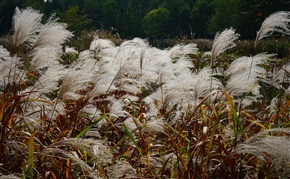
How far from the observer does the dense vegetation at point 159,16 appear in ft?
120

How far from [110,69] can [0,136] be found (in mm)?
1380

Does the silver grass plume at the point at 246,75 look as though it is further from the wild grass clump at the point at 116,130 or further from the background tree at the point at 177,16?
the background tree at the point at 177,16

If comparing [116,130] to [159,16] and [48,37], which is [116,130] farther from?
[159,16]

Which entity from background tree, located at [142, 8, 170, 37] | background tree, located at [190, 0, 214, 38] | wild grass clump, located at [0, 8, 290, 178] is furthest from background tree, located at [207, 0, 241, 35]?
wild grass clump, located at [0, 8, 290, 178]

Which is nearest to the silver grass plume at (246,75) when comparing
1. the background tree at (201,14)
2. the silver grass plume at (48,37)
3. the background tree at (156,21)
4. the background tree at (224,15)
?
the silver grass plume at (48,37)

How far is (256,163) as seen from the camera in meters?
2.37

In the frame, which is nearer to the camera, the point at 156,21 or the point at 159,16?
the point at 159,16

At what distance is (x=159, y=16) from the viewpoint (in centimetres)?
5712

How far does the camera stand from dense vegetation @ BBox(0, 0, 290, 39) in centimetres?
3647

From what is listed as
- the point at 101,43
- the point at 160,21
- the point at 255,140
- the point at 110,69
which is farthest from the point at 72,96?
the point at 160,21

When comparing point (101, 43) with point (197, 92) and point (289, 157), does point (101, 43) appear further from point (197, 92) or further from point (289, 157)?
point (289, 157)

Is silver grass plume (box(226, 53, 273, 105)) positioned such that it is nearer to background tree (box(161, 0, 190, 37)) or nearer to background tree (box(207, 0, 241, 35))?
background tree (box(207, 0, 241, 35))

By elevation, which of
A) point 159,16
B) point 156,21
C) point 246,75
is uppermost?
point 159,16

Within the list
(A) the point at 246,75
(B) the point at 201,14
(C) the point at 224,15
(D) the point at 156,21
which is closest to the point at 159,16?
(D) the point at 156,21
